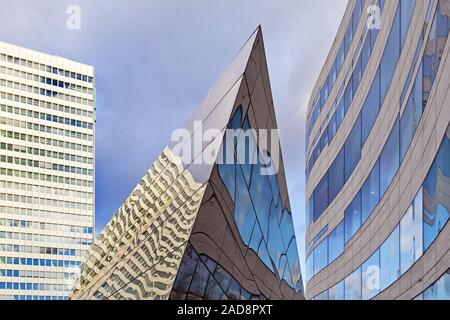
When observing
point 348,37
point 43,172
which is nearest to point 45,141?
point 43,172

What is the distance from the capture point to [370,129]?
2550 cm

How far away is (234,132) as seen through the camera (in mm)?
8594

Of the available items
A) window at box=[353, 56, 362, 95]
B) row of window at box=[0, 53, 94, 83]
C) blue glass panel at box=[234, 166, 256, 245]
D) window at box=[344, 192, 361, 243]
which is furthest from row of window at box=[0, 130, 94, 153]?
blue glass panel at box=[234, 166, 256, 245]

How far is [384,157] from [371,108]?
336 centimetres

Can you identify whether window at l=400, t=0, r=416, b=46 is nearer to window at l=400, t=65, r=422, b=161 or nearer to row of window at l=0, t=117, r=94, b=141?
window at l=400, t=65, r=422, b=161

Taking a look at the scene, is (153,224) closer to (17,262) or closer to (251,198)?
(251,198)

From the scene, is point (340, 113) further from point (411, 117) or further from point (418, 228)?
point (418, 228)

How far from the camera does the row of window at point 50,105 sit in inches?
Answer: 5423

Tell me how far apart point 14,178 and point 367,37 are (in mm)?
120593

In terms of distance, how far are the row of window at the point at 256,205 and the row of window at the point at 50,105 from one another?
129m

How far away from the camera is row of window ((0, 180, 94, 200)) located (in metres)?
132

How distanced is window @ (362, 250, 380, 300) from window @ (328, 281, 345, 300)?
4394 millimetres
